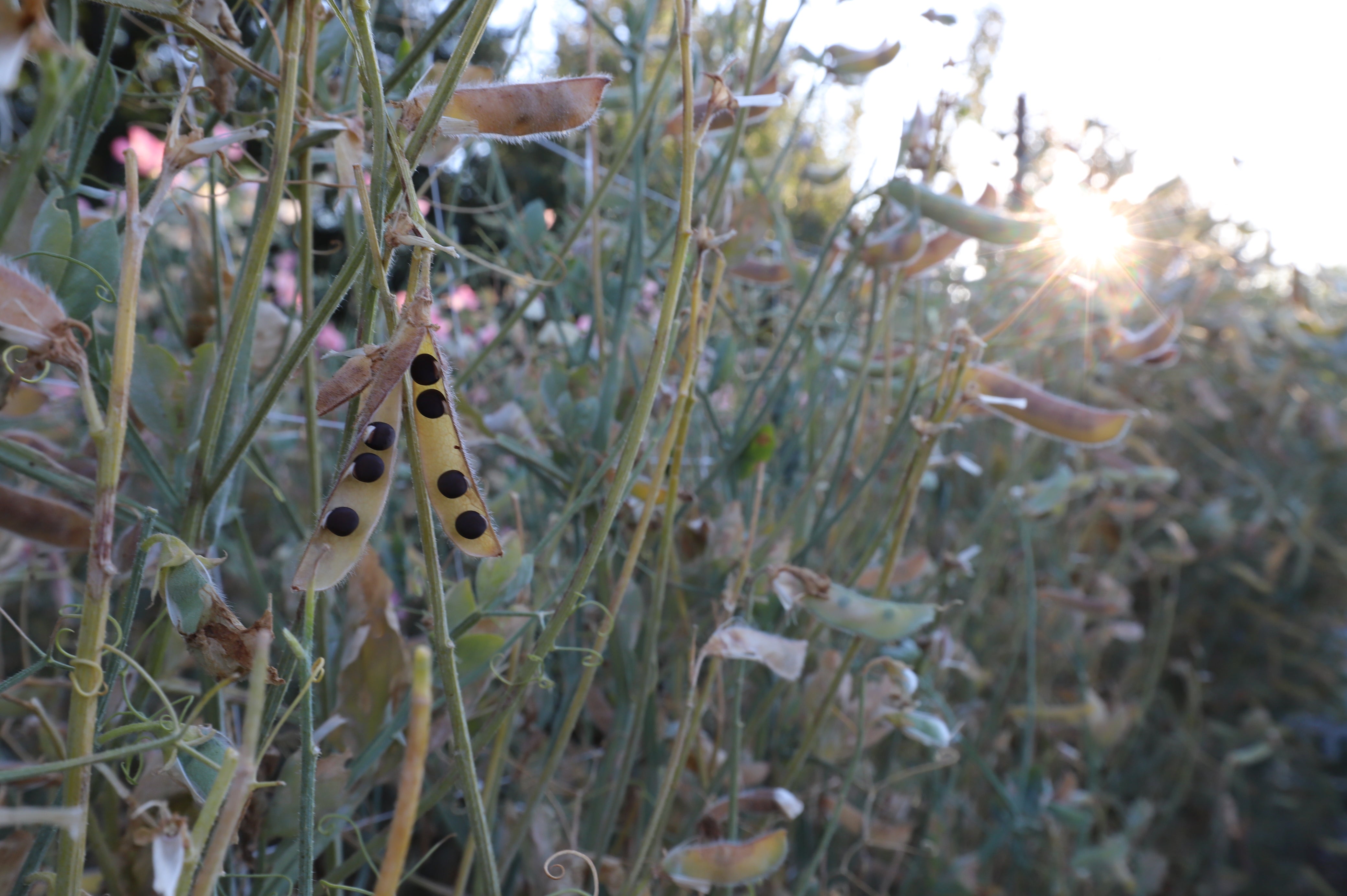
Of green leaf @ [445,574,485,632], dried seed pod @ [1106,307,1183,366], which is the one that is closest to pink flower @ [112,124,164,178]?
green leaf @ [445,574,485,632]

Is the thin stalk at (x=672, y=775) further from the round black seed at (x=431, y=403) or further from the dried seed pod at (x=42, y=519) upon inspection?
the dried seed pod at (x=42, y=519)

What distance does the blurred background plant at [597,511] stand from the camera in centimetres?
38

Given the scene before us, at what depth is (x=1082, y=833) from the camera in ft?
3.98

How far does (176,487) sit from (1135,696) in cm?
187

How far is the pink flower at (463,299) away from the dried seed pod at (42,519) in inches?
21.1

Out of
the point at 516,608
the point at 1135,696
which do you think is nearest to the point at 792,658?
the point at 516,608

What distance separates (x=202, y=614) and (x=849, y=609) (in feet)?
1.36

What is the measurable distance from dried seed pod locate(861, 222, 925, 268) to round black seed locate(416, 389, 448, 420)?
491 mm

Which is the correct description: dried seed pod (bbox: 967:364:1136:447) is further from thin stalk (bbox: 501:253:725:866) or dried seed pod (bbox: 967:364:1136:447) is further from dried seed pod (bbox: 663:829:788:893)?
dried seed pod (bbox: 663:829:788:893)

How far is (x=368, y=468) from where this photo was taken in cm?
35

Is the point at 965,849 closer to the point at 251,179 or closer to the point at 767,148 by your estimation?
the point at 251,179

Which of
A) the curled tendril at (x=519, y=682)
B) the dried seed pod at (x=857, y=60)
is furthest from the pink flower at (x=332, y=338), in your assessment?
the curled tendril at (x=519, y=682)

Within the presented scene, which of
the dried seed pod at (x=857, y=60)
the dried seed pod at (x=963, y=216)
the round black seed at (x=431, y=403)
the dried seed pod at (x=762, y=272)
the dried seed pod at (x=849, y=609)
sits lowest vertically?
the dried seed pod at (x=849, y=609)

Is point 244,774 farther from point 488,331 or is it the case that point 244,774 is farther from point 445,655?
point 488,331
